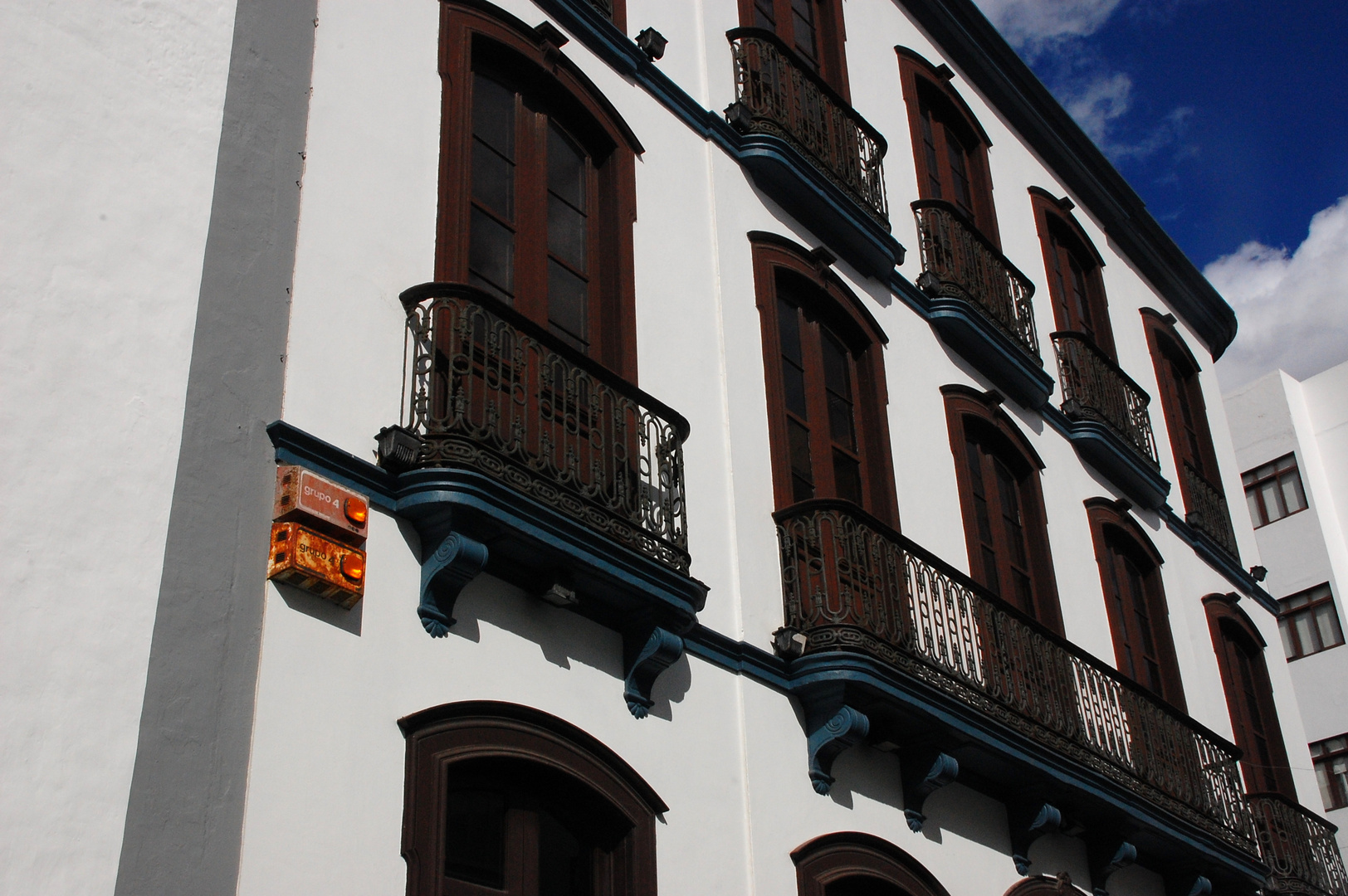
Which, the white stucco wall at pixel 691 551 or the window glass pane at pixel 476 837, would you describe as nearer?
the white stucco wall at pixel 691 551

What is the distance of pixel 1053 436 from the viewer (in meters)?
15.6

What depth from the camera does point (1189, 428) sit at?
20.5 m

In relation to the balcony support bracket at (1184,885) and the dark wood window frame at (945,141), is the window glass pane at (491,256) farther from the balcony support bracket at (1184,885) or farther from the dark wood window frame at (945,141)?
the balcony support bracket at (1184,885)

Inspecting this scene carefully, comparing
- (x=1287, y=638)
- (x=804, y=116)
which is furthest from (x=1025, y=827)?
(x=1287, y=638)

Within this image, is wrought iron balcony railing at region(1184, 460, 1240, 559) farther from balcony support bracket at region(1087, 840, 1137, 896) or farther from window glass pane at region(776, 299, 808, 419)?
window glass pane at region(776, 299, 808, 419)

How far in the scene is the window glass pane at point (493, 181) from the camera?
→ 9367mm

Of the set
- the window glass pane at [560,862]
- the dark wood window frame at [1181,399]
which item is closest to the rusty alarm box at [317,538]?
the window glass pane at [560,862]

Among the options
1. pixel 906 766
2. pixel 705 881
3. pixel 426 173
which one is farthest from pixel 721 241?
pixel 705 881

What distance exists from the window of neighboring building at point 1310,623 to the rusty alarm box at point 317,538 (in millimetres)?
27433

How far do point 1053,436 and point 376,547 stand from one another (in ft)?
32.7

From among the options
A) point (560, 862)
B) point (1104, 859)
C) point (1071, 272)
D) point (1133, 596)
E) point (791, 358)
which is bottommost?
point (560, 862)

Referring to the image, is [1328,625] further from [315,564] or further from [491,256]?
[315,564]

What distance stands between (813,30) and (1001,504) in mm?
5095

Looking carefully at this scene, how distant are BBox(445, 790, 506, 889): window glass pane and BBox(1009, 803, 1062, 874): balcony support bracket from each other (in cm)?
546
